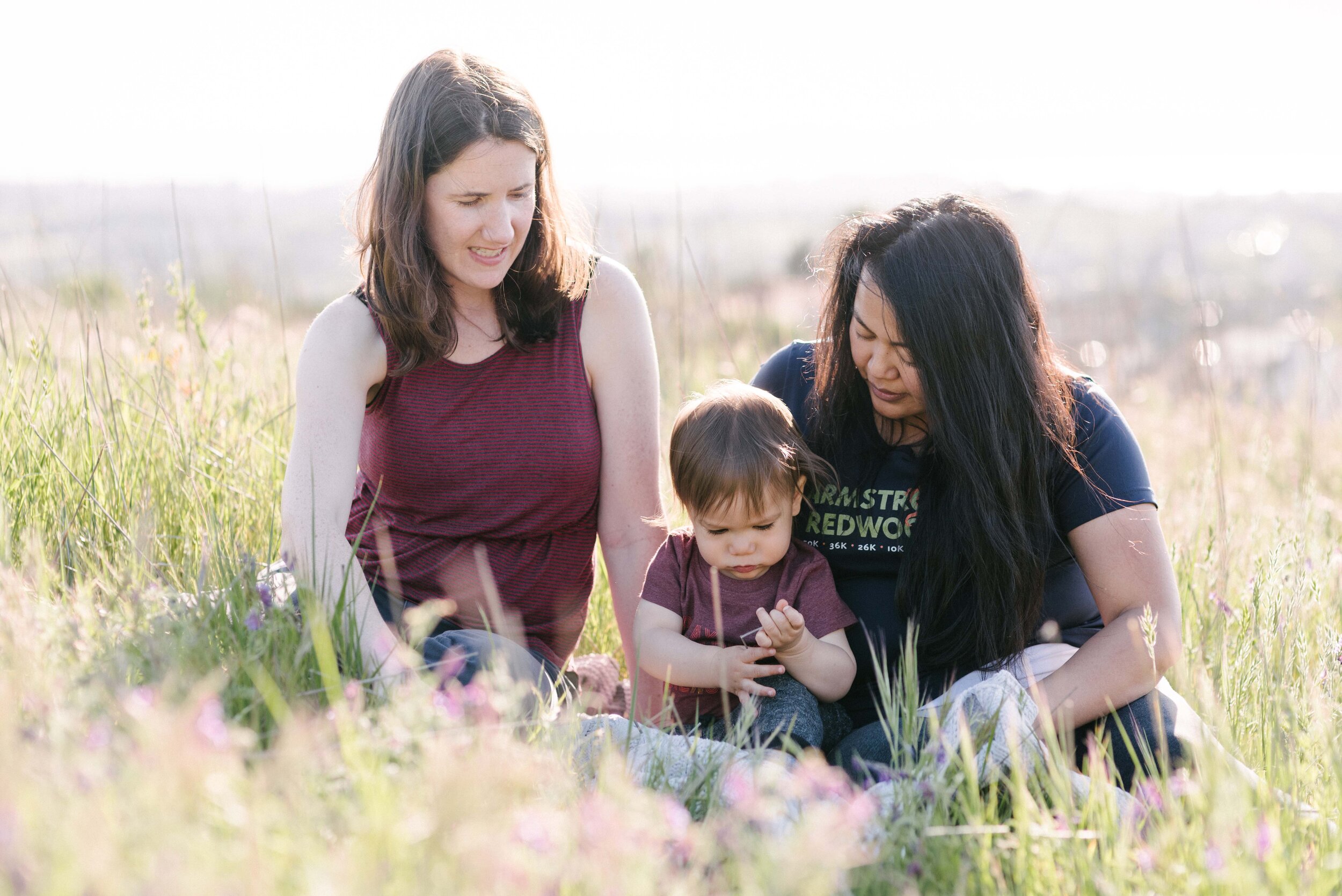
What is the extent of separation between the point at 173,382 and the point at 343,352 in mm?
1193

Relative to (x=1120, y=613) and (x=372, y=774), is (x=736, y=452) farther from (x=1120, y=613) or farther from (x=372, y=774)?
(x=372, y=774)

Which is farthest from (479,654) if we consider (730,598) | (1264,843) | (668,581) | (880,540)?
(1264,843)

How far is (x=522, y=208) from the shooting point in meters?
2.57

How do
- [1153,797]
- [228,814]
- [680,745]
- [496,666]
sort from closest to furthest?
1. [228,814]
2. [496,666]
3. [1153,797]
4. [680,745]

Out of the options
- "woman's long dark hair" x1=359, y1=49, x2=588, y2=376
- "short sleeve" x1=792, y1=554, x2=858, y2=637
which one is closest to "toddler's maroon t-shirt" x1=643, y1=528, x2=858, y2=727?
"short sleeve" x1=792, y1=554, x2=858, y2=637

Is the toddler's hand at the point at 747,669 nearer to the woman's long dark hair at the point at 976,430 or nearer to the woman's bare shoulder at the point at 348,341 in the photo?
the woman's long dark hair at the point at 976,430

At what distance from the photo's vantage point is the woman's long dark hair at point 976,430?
232 centimetres

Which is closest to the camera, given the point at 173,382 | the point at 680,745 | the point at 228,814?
Answer: the point at 228,814

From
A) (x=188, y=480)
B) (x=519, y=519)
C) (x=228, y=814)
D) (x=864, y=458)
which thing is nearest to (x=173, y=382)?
(x=188, y=480)

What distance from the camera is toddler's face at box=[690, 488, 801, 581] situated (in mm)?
2377

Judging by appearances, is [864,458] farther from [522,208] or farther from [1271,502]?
[1271,502]

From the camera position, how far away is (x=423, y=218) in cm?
259

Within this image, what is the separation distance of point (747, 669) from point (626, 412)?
832 mm

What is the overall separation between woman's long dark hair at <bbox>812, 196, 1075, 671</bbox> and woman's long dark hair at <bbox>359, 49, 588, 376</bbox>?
85 centimetres
